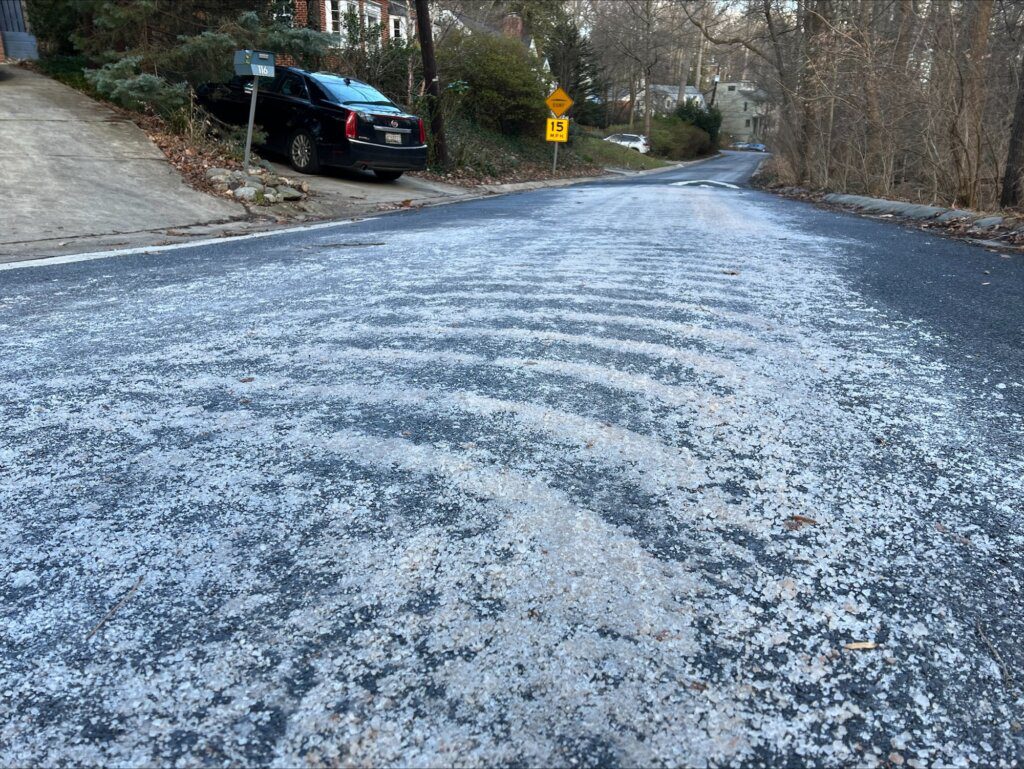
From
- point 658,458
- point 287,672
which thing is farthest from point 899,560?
point 287,672

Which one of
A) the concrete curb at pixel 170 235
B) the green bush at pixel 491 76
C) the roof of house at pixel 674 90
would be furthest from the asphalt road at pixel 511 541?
the roof of house at pixel 674 90

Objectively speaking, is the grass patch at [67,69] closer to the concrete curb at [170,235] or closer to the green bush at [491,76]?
the concrete curb at [170,235]

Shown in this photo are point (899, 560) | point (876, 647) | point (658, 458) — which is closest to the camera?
point (876, 647)

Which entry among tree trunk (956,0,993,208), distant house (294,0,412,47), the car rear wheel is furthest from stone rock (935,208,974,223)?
distant house (294,0,412,47)

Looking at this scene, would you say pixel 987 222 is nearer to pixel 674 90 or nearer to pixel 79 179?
pixel 79 179

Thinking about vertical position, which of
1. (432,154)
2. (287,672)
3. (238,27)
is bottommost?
(287,672)

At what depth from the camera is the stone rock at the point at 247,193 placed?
346 inches

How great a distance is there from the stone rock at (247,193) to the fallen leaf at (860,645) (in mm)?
8857

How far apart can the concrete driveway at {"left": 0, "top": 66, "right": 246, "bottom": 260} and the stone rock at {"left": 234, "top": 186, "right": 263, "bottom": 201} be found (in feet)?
0.92

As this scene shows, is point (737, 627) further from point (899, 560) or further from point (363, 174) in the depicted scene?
point (363, 174)

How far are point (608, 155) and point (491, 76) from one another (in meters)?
13.5

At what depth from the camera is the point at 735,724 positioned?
1.11 meters

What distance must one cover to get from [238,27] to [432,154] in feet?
20.2

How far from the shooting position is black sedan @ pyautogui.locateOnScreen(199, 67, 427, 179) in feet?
38.3
